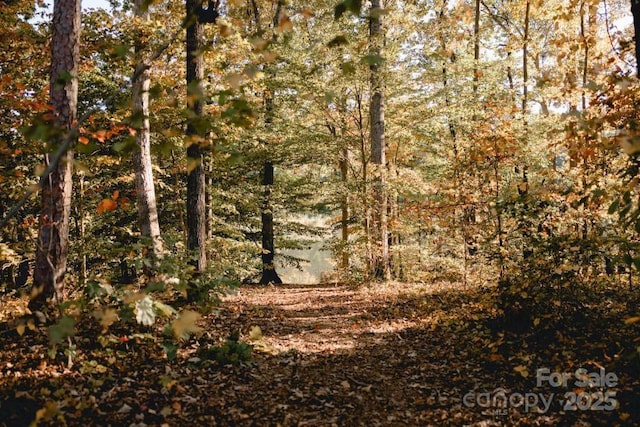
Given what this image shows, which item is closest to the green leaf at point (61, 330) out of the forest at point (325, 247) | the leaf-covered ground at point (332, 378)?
the forest at point (325, 247)

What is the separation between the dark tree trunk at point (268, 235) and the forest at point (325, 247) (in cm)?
339

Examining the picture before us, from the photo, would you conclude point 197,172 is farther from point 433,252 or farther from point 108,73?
point 433,252

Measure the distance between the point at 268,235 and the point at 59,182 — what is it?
479 inches

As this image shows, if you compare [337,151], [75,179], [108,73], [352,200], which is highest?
[108,73]

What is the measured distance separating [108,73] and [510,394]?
11.4 metres

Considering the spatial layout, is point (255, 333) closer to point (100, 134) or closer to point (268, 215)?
point (100, 134)

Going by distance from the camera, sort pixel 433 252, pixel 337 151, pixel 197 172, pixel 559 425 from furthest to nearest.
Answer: pixel 337 151 → pixel 433 252 → pixel 197 172 → pixel 559 425

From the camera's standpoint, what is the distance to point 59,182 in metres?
5.32

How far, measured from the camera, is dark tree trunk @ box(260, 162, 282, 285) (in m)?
16.5

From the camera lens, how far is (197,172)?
288 inches

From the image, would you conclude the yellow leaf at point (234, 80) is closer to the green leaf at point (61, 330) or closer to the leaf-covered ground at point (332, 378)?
the green leaf at point (61, 330)

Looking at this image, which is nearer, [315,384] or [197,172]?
[315,384]

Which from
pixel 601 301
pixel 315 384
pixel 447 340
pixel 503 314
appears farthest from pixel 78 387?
pixel 601 301

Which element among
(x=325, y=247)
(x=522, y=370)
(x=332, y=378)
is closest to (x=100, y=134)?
(x=332, y=378)
